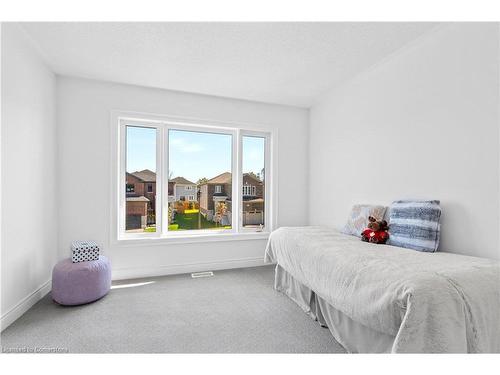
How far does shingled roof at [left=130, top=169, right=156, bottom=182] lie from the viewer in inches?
124

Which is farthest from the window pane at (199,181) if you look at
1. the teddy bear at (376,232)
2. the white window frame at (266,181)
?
the teddy bear at (376,232)

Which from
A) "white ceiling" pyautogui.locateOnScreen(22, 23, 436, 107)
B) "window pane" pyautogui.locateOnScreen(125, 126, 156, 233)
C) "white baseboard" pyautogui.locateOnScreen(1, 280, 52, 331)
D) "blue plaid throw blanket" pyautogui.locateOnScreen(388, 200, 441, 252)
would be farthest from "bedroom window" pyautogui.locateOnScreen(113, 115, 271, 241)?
"blue plaid throw blanket" pyautogui.locateOnScreen(388, 200, 441, 252)

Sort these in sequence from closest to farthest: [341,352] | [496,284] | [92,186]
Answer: [496,284] < [341,352] < [92,186]

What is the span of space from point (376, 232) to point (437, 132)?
0.96 meters

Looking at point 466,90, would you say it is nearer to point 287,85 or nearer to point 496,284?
point 496,284

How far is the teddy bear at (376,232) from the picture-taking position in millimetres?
2090

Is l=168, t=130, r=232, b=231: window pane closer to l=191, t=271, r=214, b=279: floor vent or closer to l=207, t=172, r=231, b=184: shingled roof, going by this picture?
l=207, t=172, r=231, b=184: shingled roof

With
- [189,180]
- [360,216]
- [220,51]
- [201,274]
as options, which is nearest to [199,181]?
[189,180]

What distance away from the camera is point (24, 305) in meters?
2.11

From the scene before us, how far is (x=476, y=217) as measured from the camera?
170 cm

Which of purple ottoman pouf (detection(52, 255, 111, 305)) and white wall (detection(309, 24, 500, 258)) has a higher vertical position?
white wall (detection(309, 24, 500, 258))

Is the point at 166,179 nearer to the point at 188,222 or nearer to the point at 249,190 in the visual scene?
the point at 188,222

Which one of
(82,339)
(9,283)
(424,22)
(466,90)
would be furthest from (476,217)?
(9,283)
